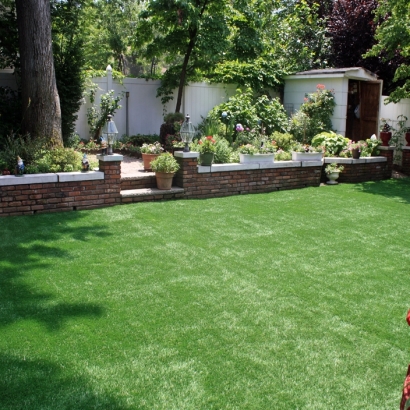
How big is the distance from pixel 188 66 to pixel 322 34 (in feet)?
20.3

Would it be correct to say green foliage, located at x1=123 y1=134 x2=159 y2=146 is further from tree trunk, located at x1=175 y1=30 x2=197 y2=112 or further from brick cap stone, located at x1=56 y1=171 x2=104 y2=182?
brick cap stone, located at x1=56 y1=171 x2=104 y2=182

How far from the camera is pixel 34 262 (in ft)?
15.0

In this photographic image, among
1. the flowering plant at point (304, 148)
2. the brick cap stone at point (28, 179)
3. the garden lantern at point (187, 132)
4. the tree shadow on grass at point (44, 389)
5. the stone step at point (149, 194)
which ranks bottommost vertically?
the tree shadow on grass at point (44, 389)

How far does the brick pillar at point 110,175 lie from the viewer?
6.84 meters

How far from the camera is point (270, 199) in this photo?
25.9 feet

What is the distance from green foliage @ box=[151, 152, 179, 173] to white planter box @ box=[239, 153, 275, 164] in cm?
140

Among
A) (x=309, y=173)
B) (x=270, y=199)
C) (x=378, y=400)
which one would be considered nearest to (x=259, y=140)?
(x=309, y=173)

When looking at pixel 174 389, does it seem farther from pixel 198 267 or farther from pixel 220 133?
pixel 220 133

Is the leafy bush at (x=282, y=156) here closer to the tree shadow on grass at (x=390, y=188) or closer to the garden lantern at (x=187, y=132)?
the tree shadow on grass at (x=390, y=188)

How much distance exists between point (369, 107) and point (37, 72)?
9165mm

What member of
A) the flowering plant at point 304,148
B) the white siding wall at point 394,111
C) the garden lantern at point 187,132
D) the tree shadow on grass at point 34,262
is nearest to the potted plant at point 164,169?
the garden lantern at point 187,132

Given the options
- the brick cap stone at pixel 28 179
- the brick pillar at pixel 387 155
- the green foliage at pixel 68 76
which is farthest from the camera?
the brick pillar at pixel 387 155

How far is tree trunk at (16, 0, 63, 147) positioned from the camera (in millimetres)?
7395

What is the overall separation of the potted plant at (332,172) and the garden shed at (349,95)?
3083 mm
